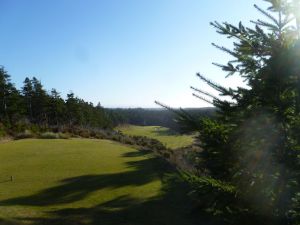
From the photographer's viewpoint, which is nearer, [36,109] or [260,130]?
[260,130]

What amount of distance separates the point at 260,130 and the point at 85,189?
16.1m

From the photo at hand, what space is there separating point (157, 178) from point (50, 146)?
12.9m

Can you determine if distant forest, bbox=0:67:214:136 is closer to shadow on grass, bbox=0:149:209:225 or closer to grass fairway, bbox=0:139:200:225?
grass fairway, bbox=0:139:200:225

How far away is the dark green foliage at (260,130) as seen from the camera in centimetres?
481

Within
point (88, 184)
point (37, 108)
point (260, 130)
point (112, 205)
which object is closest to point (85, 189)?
point (88, 184)

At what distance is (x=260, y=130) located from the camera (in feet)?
16.0

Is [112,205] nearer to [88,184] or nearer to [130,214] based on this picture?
[130,214]

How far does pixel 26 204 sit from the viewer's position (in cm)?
1661

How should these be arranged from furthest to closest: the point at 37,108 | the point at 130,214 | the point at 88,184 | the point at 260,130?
the point at 37,108 → the point at 88,184 → the point at 130,214 → the point at 260,130

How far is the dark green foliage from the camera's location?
481 centimetres

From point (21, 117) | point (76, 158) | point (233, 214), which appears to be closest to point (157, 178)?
point (76, 158)

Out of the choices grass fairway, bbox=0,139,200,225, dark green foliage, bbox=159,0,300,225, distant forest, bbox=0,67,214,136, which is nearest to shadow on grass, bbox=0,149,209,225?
grass fairway, bbox=0,139,200,225

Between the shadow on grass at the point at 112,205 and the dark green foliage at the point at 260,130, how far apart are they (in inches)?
274

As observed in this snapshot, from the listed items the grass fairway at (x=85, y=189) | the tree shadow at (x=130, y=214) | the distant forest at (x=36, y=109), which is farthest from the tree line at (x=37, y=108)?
the tree shadow at (x=130, y=214)
